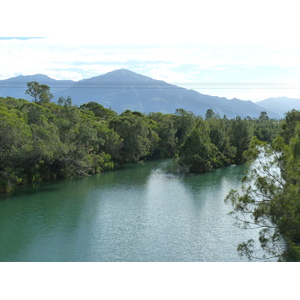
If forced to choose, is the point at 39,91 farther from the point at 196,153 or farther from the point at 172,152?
the point at 196,153

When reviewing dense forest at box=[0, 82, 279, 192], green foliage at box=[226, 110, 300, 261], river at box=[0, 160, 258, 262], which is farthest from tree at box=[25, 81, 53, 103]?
green foliage at box=[226, 110, 300, 261]

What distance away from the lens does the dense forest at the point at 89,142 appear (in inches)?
1110

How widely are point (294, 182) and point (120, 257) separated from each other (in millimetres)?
7858

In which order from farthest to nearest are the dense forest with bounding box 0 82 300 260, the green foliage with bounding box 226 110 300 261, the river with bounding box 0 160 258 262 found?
the river with bounding box 0 160 258 262, the dense forest with bounding box 0 82 300 260, the green foliage with bounding box 226 110 300 261

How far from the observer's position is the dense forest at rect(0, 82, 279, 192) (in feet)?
92.5

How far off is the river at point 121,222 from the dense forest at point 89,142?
2.05m

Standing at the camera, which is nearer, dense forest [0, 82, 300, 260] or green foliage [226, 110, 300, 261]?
green foliage [226, 110, 300, 261]

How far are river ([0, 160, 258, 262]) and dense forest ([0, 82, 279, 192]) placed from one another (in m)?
2.05

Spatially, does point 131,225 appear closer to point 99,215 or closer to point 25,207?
point 99,215

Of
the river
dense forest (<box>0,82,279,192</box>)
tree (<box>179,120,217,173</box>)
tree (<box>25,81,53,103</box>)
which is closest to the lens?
the river

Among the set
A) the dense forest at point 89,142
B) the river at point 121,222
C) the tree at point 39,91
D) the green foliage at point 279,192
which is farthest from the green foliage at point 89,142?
the green foliage at point 279,192

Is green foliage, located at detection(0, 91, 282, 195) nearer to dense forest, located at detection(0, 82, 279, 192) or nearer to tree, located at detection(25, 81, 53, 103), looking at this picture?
dense forest, located at detection(0, 82, 279, 192)

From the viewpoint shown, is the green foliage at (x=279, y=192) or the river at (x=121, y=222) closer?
the green foliage at (x=279, y=192)

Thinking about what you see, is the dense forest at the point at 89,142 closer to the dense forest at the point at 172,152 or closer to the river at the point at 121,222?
the dense forest at the point at 172,152
